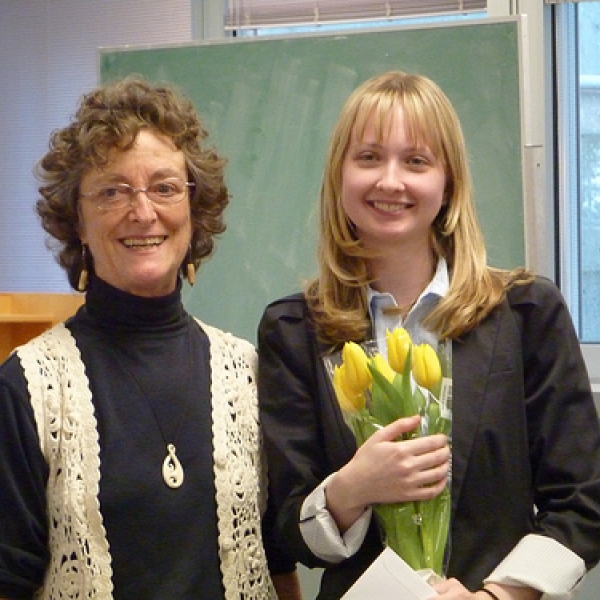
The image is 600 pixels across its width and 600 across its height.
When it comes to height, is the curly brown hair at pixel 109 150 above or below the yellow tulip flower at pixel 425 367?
above

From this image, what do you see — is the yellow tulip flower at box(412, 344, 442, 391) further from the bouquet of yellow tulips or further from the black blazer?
the black blazer

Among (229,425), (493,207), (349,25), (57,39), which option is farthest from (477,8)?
(229,425)

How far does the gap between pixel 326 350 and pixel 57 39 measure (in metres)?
2.58

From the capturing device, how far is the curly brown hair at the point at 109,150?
1593 millimetres

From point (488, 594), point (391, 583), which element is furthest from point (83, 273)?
point (488, 594)

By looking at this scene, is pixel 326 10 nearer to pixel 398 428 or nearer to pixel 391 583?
pixel 398 428

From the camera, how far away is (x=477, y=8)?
323 cm

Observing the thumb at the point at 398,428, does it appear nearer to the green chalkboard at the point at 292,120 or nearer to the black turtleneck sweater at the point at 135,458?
the black turtleneck sweater at the point at 135,458

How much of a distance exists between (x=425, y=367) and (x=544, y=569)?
359mm

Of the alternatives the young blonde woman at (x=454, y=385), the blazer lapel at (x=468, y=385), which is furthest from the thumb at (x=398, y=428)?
the blazer lapel at (x=468, y=385)

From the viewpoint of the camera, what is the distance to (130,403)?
5.20ft

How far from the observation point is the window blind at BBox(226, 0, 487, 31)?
328 centimetres

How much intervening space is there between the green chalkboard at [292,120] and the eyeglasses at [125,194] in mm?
1156

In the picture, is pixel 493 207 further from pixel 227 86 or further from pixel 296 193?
pixel 227 86
